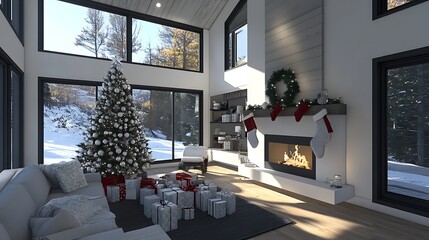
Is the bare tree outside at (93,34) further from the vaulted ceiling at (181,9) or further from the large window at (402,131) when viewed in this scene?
the large window at (402,131)

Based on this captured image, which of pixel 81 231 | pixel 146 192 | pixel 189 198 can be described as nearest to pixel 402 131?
pixel 189 198

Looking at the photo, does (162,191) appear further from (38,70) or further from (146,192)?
(38,70)

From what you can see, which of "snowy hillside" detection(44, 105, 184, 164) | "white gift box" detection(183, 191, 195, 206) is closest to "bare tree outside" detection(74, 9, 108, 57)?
"snowy hillside" detection(44, 105, 184, 164)

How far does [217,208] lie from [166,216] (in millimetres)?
703

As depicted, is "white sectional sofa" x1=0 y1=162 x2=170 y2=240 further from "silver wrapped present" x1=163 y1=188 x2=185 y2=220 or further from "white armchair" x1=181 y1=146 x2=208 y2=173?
"white armchair" x1=181 y1=146 x2=208 y2=173

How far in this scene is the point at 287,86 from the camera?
4953 millimetres

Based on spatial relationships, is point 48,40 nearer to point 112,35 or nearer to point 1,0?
point 112,35

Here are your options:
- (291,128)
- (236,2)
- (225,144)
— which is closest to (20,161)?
(225,144)

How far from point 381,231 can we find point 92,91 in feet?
20.6

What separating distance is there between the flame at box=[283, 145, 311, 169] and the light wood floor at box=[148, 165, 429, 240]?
1.98 ft

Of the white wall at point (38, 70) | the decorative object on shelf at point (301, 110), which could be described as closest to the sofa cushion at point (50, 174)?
the white wall at point (38, 70)

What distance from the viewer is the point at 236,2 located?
22.3 feet

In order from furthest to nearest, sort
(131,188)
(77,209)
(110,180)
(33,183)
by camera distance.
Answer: (110,180) < (131,188) < (33,183) < (77,209)

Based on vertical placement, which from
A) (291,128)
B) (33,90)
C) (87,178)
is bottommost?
(87,178)
